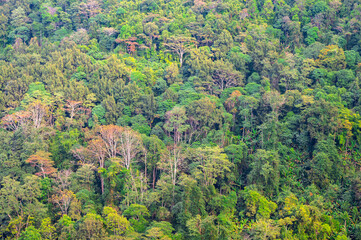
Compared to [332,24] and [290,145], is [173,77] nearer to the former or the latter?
[290,145]

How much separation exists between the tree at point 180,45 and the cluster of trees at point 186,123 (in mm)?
146

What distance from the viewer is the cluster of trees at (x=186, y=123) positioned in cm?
2477

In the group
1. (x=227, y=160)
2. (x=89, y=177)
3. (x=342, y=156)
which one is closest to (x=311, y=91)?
(x=342, y=156)

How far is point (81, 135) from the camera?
107 feet

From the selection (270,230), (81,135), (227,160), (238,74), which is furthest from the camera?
(238,74)

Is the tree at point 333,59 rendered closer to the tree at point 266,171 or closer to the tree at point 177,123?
the tree at point 266,171

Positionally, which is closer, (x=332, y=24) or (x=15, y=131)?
(x=15, y=131)

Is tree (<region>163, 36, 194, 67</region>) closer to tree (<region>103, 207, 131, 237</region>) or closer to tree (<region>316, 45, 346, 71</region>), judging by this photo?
tree (<region>316, 45, 346, 71</region>)

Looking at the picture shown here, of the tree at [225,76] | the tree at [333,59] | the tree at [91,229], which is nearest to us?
the tree at [91,229]

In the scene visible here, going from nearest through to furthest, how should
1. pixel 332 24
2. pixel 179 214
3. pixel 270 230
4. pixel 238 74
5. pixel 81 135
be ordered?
pixel 270 230 → pixel 179 214 → pixel 81 135 → pixel 238 74 → pixel 332 24

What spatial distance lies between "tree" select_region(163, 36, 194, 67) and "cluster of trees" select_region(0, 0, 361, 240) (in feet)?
0.48

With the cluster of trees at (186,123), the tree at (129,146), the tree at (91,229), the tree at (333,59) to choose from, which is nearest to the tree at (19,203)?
the cluster of trees at (186,123)

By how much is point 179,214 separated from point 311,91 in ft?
51.2

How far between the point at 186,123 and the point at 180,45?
12.3 meters
